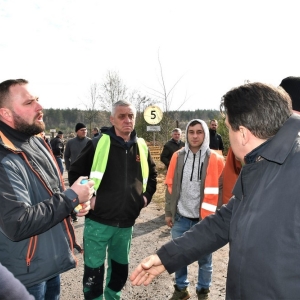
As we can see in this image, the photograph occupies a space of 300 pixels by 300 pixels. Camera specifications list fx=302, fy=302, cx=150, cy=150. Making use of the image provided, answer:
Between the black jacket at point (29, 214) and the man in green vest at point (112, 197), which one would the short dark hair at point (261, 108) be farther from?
the man in green vest at point (112, 197)

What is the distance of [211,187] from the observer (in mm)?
3432

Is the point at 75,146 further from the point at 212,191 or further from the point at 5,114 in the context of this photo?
the point at 5,114

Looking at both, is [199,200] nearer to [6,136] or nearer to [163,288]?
[163,288]

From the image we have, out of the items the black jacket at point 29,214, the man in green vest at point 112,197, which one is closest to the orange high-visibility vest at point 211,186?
the man in green vest at point 112,197

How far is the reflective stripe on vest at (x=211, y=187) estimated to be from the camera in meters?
3.38

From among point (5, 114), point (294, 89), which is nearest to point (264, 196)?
point (294, 89)

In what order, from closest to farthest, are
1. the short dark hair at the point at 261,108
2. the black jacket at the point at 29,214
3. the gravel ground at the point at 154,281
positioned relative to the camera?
the short dark hair at the point at 261,108, the black jacket at the point at 29,214, the gravel ground at the point at 154,281

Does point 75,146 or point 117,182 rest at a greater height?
point 117,182

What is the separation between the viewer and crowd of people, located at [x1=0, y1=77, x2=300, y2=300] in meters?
1.38

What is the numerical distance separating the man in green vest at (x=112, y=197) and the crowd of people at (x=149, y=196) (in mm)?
11

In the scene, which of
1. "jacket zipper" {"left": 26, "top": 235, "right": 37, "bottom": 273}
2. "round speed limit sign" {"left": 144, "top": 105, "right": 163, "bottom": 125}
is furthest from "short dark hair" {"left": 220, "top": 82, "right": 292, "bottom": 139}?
"round speed limit sign" {"left": 144, "top": 105, "right": 163, "bottom": 125}

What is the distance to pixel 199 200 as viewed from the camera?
11.8 ft

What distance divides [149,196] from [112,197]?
55 cm

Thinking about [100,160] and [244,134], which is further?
[100,160]
